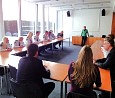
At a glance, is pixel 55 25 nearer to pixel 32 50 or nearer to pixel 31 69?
pixel 32 50

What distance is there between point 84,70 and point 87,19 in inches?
451

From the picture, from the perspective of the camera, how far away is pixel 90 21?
12.4 m

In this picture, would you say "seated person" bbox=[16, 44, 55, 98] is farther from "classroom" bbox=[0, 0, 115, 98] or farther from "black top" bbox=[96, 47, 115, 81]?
"black top" bbox=[96, 47, 115, 81]

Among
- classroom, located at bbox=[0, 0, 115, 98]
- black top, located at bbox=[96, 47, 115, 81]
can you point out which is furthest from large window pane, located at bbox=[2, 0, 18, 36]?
black top, located at bbox=[96, 47, 115, 81]

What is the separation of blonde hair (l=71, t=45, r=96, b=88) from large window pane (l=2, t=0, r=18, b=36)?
5.41m

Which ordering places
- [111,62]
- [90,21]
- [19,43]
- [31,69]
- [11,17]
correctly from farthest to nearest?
1. [90,21]
2. [11,17]
3. [19,43]
4. [111,62]
5. [31,69]

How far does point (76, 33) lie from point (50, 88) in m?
11.1

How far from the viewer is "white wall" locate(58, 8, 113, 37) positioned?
11.9m

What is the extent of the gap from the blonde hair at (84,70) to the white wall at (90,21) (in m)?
11.1

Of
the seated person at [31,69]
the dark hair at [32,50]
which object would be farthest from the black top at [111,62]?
the dark hair at [32,50]

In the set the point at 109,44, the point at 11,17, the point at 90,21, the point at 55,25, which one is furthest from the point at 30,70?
the point at 55,25

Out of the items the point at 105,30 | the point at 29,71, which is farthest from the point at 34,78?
the point at 105,30

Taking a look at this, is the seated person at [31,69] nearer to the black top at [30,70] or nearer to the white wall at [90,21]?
the black top at [30,70]

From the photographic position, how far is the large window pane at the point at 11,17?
6.41 meters
